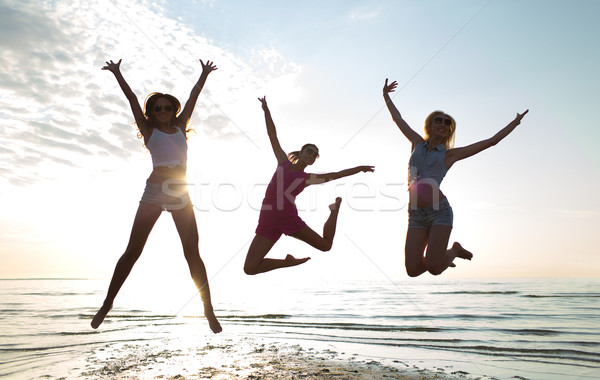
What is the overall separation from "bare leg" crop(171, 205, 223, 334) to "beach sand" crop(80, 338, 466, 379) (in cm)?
199

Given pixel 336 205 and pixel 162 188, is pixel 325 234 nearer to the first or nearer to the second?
pixel 336 205

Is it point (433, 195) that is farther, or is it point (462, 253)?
point (462, 253)

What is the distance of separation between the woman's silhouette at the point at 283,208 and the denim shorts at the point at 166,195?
6.79 feet

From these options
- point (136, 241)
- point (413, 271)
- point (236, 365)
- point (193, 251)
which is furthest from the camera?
point (236, 365)

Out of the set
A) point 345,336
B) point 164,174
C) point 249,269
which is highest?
point 164,174

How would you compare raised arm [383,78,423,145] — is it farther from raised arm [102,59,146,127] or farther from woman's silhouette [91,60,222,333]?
raised arm [102,59,146,127]

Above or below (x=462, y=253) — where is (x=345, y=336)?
below

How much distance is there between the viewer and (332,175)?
22.7ft

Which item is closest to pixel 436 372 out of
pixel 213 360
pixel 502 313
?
pixel 213 360

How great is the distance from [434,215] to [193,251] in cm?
343

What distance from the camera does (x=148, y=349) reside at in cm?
916

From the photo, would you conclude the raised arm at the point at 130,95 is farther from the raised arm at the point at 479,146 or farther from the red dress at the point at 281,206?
the raised arm at the point at 479,146

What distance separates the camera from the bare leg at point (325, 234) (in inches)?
273

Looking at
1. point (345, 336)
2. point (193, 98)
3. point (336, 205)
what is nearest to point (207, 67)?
point (193, 98)
